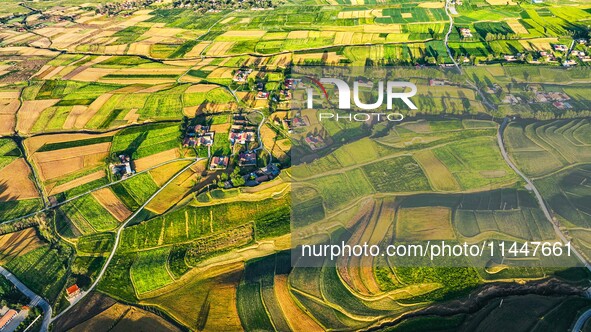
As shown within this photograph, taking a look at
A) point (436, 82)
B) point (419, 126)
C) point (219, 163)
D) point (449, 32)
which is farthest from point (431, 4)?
point (219, 163)

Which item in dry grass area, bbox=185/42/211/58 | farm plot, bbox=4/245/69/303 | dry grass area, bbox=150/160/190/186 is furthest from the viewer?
dry grass area, bbox=185/42/211/58

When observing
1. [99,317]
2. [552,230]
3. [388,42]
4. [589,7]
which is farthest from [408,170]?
[589,7]

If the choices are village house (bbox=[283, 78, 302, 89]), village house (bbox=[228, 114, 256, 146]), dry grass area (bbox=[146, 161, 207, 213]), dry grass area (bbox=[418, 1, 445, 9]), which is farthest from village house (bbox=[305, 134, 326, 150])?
dry grass area (bbox=[418, 1, 445, 9])

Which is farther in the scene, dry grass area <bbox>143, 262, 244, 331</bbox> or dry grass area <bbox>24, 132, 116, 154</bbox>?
dry grass area <bbox>24, 132, 116, 154</bbox>

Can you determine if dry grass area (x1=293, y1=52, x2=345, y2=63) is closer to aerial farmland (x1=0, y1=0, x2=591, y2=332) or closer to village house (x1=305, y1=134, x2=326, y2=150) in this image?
aerial farmland (x1=0, y1=0, x2=591, y2=332)

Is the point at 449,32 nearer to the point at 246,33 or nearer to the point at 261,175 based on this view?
the point at 246,33

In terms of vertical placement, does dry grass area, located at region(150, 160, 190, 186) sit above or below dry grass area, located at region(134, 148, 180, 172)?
below
